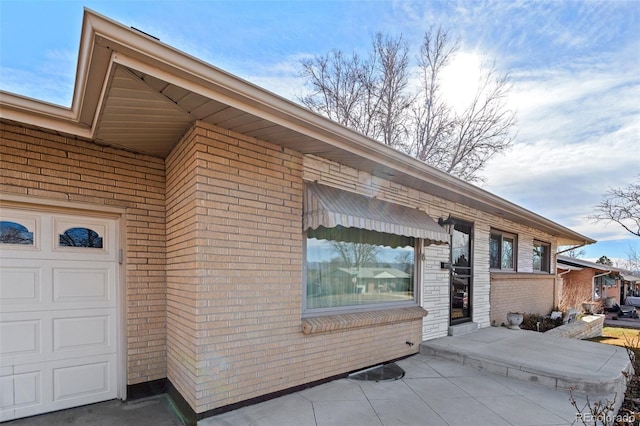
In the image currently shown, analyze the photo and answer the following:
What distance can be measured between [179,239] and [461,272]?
256 inches

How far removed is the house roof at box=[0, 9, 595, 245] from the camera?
2379 mm

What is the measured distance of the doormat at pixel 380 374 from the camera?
493 centimetres

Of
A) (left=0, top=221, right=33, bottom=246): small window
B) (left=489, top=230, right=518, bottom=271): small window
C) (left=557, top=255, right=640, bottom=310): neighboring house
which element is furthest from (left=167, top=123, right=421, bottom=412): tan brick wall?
(left=557, top=255, right=640, bottom=310): neighboring house

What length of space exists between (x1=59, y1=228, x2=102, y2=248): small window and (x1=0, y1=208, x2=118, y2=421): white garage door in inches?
0.4

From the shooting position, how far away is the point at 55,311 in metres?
3.98

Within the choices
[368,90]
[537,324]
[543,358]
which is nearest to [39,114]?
[543,358]

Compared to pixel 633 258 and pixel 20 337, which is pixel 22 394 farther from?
pixel 633 258

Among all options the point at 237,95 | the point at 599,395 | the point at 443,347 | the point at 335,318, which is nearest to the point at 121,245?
the point at 237,95

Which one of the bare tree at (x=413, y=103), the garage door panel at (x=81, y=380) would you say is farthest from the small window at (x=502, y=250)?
the garage door panel at (x=81, y=380)

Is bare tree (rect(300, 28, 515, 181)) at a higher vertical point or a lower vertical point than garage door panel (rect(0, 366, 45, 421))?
higher

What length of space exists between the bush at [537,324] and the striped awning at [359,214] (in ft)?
19.4

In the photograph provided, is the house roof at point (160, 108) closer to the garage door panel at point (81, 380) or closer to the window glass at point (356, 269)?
the window glass at point (356, 269)

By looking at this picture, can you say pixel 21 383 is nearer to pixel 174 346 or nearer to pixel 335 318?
pixel 174 346

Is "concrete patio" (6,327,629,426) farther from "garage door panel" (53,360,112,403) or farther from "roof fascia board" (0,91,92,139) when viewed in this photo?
"roof fascia board" (0,91,92,139)
